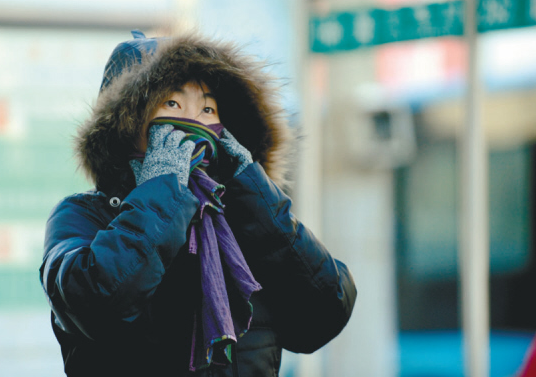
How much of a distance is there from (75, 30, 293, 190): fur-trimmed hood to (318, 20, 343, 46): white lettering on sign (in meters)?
2.80

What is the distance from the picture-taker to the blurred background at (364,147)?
4.66 meters

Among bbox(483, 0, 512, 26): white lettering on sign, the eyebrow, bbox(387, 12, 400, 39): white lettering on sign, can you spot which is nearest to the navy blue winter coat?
the eyebrow

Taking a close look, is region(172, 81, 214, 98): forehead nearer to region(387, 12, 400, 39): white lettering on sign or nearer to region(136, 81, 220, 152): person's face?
region(136, 81, 220, 152): person's face

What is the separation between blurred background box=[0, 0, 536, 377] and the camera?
4.66 m

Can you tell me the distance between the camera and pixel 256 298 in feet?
5.36

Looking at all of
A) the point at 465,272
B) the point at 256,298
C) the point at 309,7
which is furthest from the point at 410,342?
the point at 256,298

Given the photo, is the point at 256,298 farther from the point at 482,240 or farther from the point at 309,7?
the point at 309,7

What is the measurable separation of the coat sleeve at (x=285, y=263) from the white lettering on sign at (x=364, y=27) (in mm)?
3019

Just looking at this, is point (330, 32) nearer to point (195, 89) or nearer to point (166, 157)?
point (195, 89)

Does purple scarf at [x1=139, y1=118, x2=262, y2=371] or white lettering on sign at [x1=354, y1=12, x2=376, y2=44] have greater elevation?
white lettering on sign at [x1=354, y1=12, x2=376, y2=44]

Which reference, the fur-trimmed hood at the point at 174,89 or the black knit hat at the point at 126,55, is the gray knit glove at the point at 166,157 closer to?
the fur-trimmed hood at the point at 174,89

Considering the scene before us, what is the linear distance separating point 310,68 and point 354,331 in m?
1.94

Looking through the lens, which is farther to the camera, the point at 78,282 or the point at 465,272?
the point at 465,272

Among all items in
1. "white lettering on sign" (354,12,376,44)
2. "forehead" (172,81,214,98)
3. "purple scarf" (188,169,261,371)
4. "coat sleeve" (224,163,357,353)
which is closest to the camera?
"purple scarf" (188,169,261,371)
